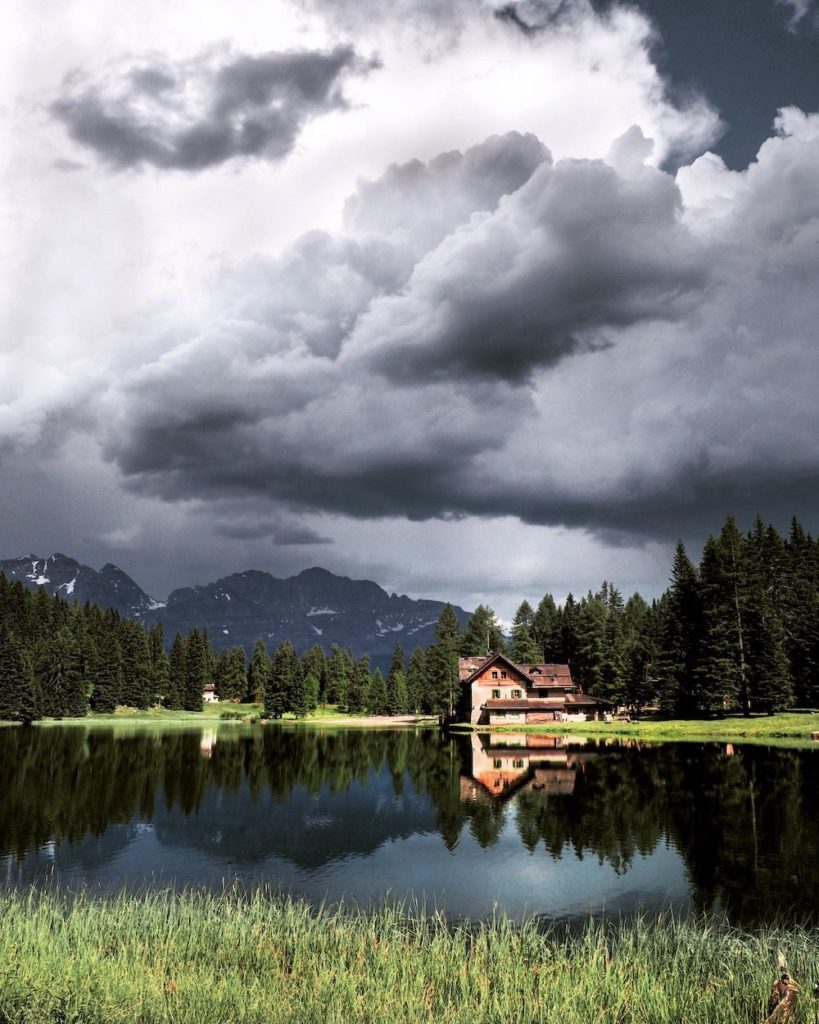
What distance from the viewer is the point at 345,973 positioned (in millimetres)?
13469

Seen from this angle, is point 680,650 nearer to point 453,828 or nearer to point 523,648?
point 523,648

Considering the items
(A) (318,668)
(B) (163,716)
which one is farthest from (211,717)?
(A) (318,668)

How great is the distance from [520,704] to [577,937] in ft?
276

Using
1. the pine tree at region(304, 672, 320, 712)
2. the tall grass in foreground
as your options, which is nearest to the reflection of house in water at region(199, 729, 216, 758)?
the pine tree at region(304, 672, 320, 712)

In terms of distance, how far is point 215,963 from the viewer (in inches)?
572

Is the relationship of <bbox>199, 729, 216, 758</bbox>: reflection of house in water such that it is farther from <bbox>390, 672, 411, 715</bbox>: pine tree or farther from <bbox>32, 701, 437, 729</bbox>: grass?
<bbox>390, 672, 411, 715</bbox>: pine tree

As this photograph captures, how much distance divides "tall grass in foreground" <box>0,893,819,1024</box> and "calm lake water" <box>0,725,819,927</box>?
506cm

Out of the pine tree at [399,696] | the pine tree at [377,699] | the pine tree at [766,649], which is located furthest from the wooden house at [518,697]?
the pine tree at [377,699]

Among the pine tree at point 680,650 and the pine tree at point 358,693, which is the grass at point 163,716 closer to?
the pine tree at point 358,693

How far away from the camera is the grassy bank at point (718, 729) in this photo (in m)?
68.8

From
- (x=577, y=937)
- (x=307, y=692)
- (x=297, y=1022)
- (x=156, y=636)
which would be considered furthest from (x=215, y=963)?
(x=156, y=636)

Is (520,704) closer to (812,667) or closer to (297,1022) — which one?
(812,667)

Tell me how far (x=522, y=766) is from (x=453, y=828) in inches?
899

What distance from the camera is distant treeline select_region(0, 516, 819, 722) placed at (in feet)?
285
